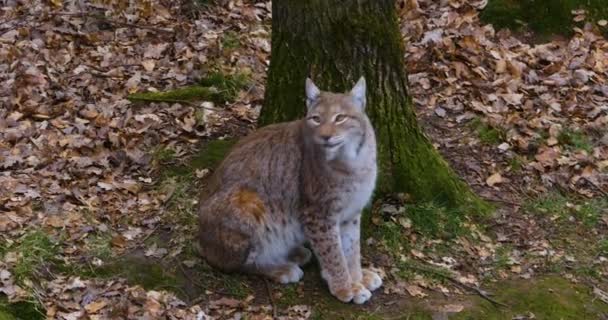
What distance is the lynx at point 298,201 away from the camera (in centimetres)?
Result: 496

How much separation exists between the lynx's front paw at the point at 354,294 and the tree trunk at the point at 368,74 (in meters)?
1.00

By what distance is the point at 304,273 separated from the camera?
539 centimetres

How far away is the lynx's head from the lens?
4770 millimetres

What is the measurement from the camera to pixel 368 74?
565 cm

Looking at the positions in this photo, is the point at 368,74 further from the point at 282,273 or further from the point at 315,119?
the point at 282,273

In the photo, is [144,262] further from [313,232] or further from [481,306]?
[481,306]

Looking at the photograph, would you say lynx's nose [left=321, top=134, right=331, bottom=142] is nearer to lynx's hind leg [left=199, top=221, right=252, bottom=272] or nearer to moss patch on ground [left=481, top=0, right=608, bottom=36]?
lynx's hind leg [left=199, top=221, right=252, bottom=272]

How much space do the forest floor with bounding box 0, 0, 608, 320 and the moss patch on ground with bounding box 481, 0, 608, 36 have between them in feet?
0.72

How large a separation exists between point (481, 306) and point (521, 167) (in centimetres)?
168

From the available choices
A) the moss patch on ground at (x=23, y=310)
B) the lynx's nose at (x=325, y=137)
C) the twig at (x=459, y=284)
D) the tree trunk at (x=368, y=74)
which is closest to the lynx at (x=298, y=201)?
the lynx's nose at (x=325, y=137)

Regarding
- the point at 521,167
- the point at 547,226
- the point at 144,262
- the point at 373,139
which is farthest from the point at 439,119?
the point at 144,262

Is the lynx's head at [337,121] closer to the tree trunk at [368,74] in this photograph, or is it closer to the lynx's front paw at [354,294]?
the tree trunk at [368,74]

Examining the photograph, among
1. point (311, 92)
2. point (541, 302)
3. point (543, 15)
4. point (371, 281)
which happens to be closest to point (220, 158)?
point (311, 92)

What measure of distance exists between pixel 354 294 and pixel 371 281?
0.59 feet
